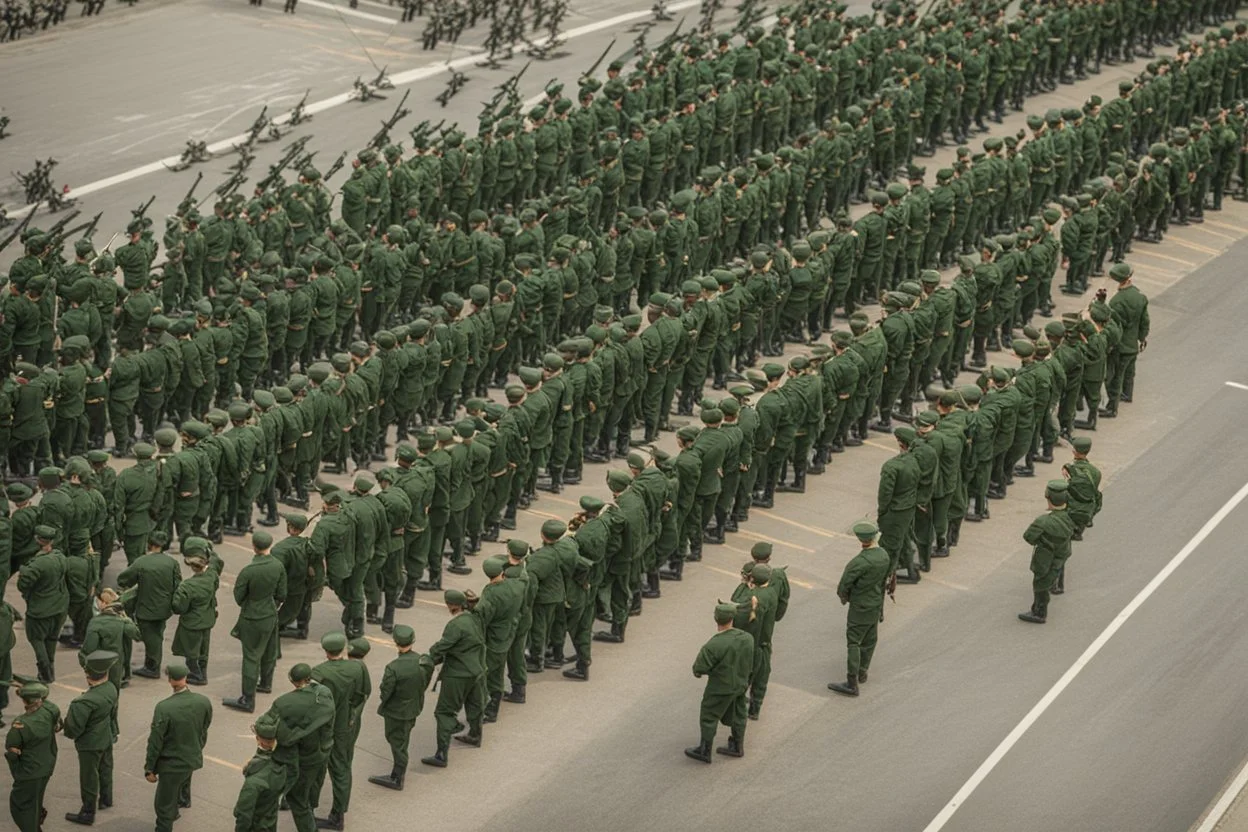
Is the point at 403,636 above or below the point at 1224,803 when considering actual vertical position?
above

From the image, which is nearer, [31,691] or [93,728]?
[31,691]

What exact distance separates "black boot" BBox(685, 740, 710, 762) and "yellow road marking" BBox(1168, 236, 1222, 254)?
18260mm

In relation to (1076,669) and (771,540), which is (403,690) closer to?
(771,540)

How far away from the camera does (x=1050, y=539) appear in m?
25.9

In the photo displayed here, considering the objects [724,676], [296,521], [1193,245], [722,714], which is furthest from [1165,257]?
[296,521]

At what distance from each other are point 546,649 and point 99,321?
8.10m

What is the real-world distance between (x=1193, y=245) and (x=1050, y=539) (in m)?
14.3

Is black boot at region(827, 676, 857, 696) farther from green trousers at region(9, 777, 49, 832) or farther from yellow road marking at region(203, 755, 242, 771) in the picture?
green trousers at region(9, 777, 49, 832)

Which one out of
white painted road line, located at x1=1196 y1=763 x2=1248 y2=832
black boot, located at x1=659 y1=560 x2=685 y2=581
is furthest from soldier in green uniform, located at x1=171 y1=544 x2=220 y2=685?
white painted road line, located at x1=1196 y1=763 x2=1248 y2=832

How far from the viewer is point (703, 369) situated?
101 ft

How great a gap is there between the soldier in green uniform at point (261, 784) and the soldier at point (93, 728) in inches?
54.4

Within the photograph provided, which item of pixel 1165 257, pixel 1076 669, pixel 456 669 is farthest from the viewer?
pixel 1165 257

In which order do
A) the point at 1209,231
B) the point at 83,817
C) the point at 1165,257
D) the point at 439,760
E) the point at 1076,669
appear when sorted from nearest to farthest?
the point at 83,817 → the point at 439,760 → the point at 1076,669 → the point at 1165,257 → the point at 1209,231

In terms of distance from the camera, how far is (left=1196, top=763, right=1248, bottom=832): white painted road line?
22.7 m
